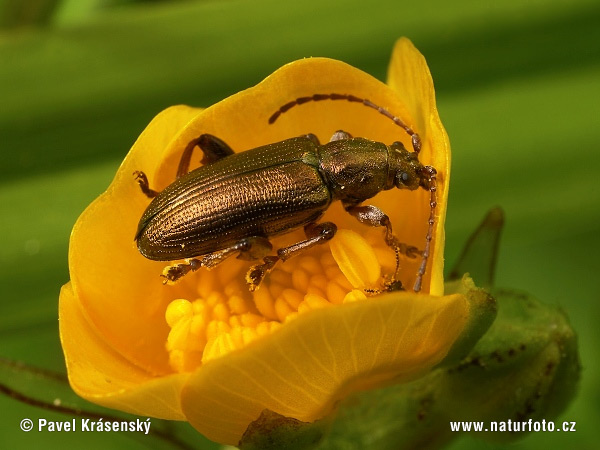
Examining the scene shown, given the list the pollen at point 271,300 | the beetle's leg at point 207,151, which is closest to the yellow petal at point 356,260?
the pollen at point 271,300

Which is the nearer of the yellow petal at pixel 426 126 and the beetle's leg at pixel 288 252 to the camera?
the yellow petal at pixel 426 126

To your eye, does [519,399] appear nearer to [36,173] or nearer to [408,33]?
[408,33]

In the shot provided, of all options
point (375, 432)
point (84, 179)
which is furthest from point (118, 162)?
point (375, 432)

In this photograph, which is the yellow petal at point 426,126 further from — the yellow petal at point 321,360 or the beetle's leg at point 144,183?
the beetle's leg at point 144,183

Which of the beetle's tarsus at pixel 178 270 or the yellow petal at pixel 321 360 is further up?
the beetle's tarsus at pixel 178 270

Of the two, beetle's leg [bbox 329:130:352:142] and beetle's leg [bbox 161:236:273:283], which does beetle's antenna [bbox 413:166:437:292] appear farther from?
beetle's leg [bbox 161:236:273:283]

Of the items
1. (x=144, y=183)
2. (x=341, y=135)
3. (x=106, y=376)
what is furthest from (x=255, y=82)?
(x=106, y=376)
